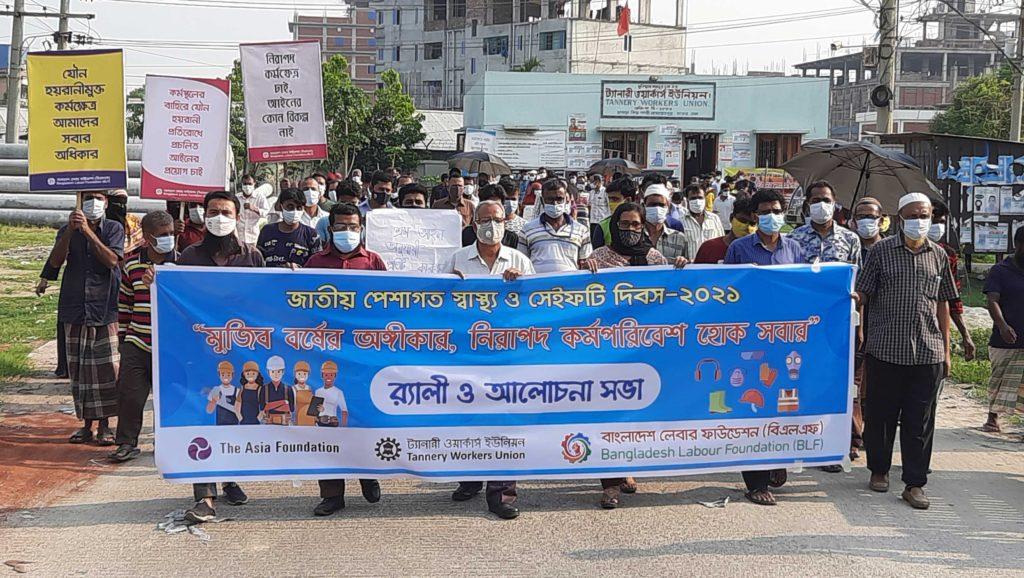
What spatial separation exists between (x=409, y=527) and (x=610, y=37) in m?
72.6

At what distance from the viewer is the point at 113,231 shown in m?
8.25

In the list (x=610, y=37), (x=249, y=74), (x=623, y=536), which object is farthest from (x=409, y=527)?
(x=610, y=37)

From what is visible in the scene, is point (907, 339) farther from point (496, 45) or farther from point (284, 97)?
point (496, 45)

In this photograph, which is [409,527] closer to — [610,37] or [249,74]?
[249,74]

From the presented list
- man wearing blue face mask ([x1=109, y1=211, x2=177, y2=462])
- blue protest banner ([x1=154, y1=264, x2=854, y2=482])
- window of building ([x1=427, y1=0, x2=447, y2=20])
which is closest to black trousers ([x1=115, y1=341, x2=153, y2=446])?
man wearing blue face mask ([x1=109, y1=211, x2=177, y2=462])

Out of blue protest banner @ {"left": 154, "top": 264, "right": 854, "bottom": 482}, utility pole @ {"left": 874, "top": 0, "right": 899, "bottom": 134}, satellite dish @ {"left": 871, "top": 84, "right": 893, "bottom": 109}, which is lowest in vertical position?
blue protest banner @ {"left": 154, "top": 264, "right": 854, "bottom": 482}

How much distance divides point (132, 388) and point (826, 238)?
485cm

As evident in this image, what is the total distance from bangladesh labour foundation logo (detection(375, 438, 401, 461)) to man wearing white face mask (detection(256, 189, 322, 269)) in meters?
2.51

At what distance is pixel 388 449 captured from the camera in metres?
6.30

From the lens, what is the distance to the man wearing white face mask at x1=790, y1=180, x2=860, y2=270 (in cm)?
757

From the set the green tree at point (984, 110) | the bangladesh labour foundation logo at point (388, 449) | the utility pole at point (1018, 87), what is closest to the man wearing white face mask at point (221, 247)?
the bangladesh labour foundation logo at point (388, 449)

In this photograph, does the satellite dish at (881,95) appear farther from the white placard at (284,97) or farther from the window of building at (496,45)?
the window of building at (496,45)

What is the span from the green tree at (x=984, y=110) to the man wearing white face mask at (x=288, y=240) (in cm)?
5259

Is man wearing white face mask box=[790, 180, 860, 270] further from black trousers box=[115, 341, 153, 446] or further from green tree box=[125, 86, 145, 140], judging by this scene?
green tree box=[125, 86, 145, 140]
